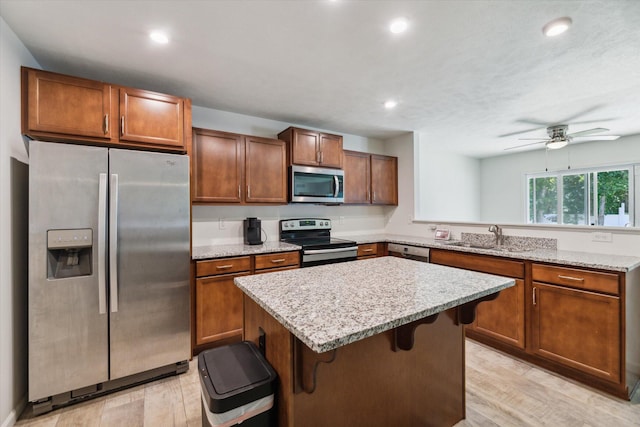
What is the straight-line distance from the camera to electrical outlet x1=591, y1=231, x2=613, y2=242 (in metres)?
2.40

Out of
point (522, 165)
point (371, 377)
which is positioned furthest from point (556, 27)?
point (522, 165)

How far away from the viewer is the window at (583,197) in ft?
15.4

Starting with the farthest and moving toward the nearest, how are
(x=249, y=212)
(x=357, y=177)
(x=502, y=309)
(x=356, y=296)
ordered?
(x=357, y=177), (x=249, y=212), (x=502, y=309), (x=356, y=296)

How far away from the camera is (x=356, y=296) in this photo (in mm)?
1257

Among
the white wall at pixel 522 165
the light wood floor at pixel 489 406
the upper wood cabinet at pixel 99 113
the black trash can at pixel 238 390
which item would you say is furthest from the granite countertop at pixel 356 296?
the white wall at pixel 522 165

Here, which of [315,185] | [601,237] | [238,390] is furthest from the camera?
[315,185]

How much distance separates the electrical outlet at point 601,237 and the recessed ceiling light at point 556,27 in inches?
68.0

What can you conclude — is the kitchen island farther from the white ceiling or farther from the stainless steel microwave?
the stainless steel microwave

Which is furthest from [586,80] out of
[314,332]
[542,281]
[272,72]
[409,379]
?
[314,332]

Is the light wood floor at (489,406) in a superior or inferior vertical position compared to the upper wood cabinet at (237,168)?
inferior

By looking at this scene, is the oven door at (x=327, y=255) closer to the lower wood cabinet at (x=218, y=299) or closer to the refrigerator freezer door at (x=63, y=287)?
the lower wood cabinet at (x=218, y=299)

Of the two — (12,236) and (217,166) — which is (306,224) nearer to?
(217,166)

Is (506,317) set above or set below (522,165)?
below

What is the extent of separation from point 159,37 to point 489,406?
331 centimetres
